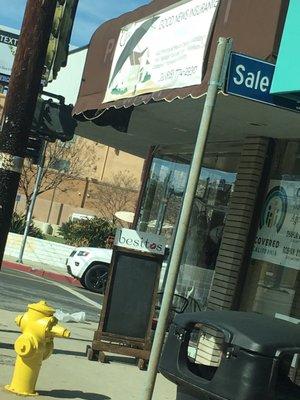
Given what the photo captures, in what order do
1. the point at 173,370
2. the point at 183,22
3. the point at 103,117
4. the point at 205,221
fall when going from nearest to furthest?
the point at 173,370 < the point at 183,22 < the point at 103,117 < the point at 205,221

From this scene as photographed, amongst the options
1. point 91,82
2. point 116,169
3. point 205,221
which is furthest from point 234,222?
point 116,169

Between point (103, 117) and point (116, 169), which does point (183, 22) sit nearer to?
point (103, 117)

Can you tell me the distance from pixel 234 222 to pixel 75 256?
32.9 feet

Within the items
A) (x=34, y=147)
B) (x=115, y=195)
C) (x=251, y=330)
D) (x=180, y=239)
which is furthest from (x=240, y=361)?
(x=115, y=195)

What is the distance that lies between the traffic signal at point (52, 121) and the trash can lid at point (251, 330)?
3929 mm

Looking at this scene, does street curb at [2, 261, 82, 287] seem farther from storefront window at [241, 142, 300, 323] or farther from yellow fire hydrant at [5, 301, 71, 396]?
yellow fire hydrant at [5, 301, 71, 396]

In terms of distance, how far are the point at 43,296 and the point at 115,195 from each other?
44.3 m

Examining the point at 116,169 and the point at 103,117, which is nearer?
the point at 103,117

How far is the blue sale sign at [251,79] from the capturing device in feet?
16.0

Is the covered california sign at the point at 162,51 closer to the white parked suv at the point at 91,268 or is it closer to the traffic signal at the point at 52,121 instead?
the traffic signal at the point at 52,121

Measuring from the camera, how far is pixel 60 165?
1469 inches

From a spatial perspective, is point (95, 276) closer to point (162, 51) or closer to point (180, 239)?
point (162, 51)

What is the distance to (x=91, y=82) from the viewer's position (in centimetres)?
1025

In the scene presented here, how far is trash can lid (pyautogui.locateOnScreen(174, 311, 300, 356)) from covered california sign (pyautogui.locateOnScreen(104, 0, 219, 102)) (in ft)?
10.8
